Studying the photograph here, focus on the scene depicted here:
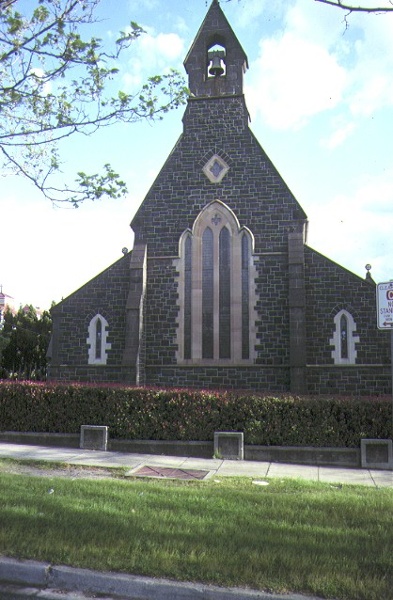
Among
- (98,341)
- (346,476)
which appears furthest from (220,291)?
(346,476)

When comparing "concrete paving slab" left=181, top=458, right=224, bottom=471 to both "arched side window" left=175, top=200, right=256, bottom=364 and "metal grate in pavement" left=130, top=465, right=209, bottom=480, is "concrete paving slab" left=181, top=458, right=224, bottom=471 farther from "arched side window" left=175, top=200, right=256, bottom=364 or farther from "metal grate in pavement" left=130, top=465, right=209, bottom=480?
"arched side window" left=175, top=200, right=256, bottom=364

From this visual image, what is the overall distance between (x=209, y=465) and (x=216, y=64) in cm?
1497

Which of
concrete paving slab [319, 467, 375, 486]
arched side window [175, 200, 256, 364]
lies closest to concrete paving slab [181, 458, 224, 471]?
concrete paving slab [319, 467, 375, 486]

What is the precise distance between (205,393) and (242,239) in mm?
7663

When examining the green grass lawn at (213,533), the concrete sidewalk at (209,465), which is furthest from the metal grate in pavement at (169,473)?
the green grass lawn at (213,533)

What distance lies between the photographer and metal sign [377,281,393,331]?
777 centimetres

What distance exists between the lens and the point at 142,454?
11.4 metres

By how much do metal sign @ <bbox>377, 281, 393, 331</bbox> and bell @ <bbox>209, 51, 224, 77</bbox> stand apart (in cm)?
1450

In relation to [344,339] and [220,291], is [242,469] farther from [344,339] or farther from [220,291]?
[220,291]

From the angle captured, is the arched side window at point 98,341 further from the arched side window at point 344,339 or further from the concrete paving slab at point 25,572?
the concrete paving slab at point 25,572

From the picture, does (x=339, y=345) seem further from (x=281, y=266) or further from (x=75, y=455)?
(x=75, y=455)

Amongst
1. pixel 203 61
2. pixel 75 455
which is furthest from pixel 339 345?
pixel 203 61

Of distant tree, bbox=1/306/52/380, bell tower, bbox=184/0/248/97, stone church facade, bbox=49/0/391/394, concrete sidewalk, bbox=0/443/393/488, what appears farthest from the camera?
distant tree, bbox=1/306/52/380

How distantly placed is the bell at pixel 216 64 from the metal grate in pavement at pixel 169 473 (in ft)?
49.5
